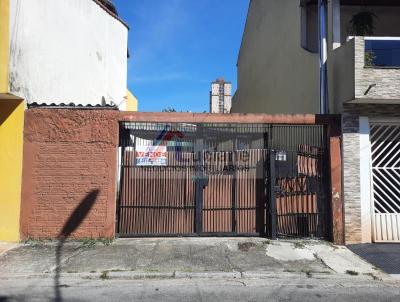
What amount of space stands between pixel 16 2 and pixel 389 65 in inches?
321

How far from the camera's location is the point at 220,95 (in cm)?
5494

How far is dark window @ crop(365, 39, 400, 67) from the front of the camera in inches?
346

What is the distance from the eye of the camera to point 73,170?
8547 millimetres

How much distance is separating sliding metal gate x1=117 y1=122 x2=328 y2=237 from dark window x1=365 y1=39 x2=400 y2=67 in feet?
7.28

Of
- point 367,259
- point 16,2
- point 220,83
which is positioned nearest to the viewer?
point 367,259

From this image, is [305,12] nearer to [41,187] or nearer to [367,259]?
[367,259]

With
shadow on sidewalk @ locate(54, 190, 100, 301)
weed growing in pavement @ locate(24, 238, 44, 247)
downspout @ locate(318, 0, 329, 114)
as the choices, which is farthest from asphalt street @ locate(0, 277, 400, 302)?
downspout @ locate(318, 0, 329, 114)

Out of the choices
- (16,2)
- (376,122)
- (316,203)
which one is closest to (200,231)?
(316,203)

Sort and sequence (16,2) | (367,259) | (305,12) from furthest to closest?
1. (305,12)
2. (16,2)
3. (367,259)

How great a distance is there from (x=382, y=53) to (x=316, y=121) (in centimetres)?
211

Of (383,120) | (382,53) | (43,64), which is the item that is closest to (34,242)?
(43,64)

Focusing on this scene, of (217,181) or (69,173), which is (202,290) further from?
(69,173)

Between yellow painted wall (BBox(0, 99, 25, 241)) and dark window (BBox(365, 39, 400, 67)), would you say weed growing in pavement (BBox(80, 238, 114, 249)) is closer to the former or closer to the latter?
yellow painted wall (BBox(0, 99, 25, 241))

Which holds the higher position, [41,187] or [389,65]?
[389,65]
